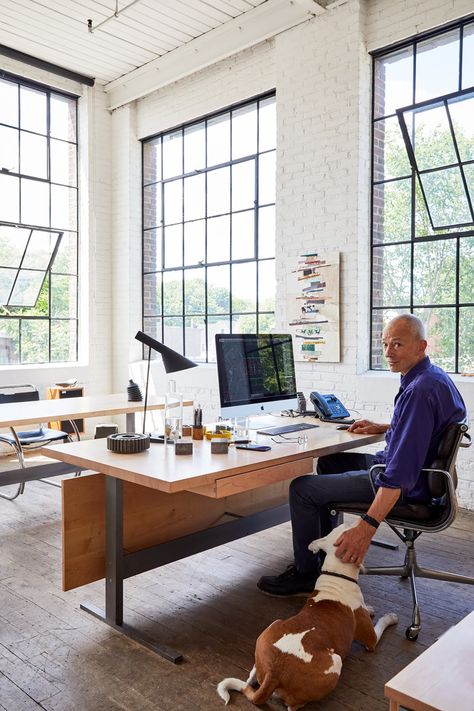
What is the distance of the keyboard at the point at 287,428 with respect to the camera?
119 inches

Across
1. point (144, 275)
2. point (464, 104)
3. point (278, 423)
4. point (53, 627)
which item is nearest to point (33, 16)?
point (144, 275)

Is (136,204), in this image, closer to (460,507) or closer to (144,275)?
(144,275)

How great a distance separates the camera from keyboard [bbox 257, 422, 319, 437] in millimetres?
3025

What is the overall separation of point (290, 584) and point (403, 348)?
1.20 meters

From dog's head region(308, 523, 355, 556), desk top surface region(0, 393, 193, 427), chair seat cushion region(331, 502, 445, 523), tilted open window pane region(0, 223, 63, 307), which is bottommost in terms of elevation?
dog's head region(308, 523, 355, 556)

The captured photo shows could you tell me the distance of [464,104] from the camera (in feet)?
14.4

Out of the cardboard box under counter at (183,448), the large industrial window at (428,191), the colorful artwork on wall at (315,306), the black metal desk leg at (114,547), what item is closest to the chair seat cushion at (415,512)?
the cardboard box under counter at (183,448)

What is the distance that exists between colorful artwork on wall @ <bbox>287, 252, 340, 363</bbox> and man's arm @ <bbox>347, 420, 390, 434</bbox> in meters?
1.86

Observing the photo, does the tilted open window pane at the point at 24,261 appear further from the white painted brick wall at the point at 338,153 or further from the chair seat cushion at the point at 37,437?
the white painted brick wall at the point at 338,153

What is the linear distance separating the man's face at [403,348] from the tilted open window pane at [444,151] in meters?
2.21

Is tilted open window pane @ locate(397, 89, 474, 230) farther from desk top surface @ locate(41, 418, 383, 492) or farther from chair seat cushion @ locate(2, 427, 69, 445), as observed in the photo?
chair seat cushion @ locate(2, 427, 69, 445)

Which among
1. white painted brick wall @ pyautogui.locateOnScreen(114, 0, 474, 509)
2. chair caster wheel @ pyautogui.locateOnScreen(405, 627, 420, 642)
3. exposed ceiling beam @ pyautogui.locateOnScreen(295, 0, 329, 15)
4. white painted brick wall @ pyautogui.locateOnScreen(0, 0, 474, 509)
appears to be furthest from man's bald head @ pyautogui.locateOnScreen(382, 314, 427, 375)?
exposed ceiling beam @ pyautogui.locateOnScreen(295, 0, 329, 15)

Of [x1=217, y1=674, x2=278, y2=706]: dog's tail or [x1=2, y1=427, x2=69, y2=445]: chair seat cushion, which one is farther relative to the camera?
[x1=2, y1=427, x2=69, y2=445]: chair seat cushion

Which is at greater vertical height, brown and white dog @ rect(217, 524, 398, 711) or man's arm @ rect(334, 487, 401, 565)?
man's arm @ rect(334, 487, 401, 565)
